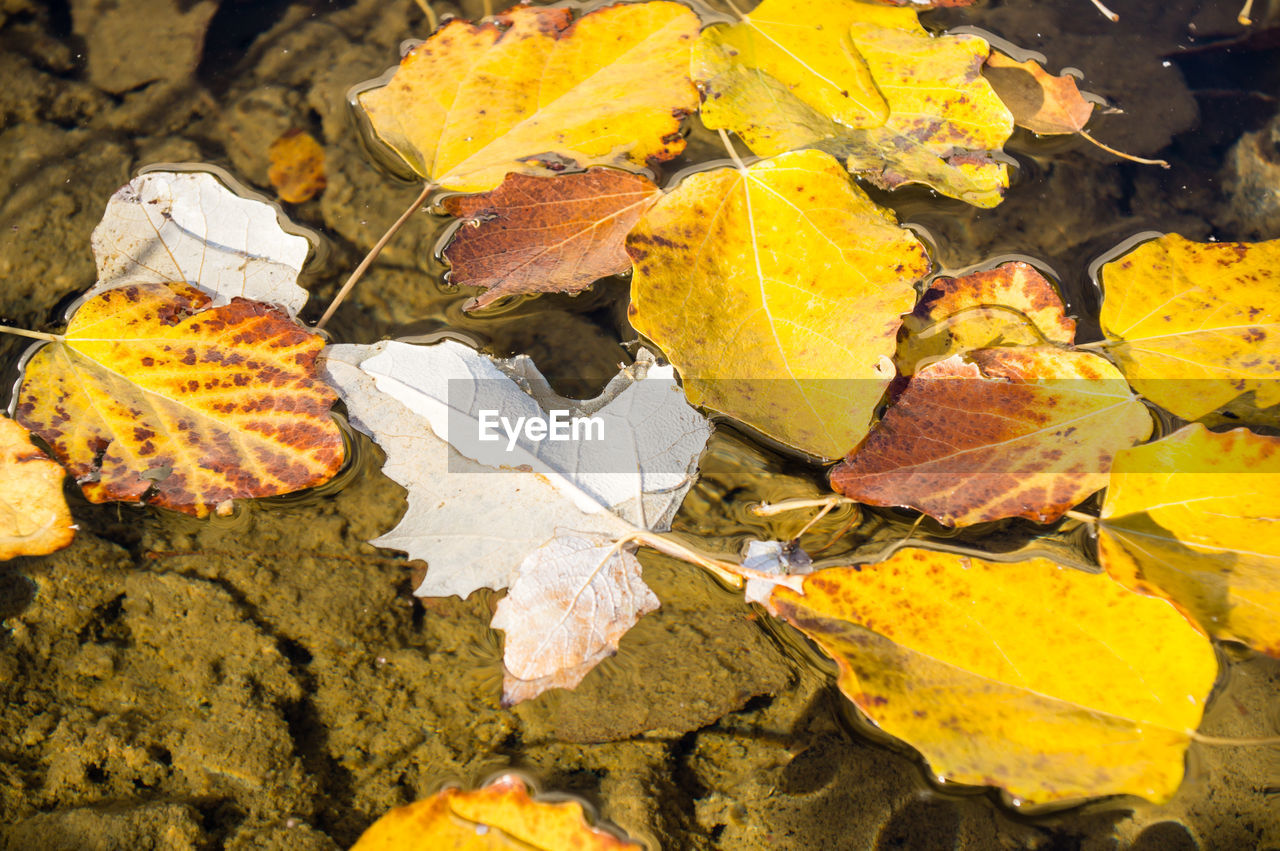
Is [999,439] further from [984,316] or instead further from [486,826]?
[486,826]

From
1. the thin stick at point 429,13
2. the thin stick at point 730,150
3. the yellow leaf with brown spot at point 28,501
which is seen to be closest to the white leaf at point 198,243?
the yellow leaf with brown spot at point 28,501

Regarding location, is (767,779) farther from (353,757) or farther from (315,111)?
(315,111)

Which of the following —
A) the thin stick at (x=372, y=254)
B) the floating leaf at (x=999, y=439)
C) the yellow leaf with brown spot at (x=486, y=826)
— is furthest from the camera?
the thin stick at (x=372, y=254)

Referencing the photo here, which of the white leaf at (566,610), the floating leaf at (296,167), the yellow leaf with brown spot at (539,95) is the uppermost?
the yellow leaf with brown spot at (539,95)

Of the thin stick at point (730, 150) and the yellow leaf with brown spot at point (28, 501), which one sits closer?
the yellow leaf with brown spot at point (28, 501)

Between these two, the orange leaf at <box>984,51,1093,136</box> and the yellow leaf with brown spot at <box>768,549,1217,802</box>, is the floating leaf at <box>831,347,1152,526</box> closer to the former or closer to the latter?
the yellow leaf with brown spot at <box>768,549,1217,802</box>

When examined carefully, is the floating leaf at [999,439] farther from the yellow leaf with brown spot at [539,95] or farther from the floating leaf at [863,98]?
the yellow leaf with brown spot at [539,95]
